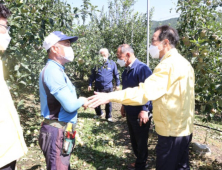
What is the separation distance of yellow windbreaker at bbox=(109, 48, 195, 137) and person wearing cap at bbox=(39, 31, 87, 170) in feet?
1.34

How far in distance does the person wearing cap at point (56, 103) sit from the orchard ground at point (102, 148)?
1.35m

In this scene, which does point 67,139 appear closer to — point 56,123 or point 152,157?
point 56,123

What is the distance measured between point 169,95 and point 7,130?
1.34 metres

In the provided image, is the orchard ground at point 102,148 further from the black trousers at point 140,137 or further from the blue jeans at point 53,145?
the blue jeans at point 53,145

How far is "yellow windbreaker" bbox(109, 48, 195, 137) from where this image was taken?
67.2 inches

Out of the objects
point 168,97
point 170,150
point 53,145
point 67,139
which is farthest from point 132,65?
point 53,145

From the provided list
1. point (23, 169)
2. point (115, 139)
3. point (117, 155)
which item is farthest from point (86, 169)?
point (115, 139)

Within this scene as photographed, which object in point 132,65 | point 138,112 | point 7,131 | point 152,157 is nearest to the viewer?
point 7,131

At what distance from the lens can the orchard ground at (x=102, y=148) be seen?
3.22 meters

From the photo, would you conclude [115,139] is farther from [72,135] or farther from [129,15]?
[129,15]

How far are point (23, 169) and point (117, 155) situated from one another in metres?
1.56

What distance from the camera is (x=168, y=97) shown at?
180 centimetres

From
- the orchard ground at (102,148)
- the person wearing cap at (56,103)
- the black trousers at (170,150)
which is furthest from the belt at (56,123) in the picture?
the orchard ground at (102,148)

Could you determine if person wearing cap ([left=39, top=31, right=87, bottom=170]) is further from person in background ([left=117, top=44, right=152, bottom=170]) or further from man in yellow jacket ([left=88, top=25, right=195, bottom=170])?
person in background ([left=117, top=44, right=152, bottom=170])
